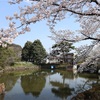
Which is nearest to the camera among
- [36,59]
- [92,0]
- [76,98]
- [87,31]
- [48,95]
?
[92,0]

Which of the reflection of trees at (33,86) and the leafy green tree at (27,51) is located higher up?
the leafy green tree at (27,51)

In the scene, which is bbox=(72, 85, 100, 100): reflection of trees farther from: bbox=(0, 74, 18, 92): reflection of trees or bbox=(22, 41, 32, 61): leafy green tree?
bbox=(22, 41, 32, 61): leafy green tree

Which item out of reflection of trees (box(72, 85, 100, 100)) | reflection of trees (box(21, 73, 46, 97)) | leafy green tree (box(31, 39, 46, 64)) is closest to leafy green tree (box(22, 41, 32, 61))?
leafy green tree (box(31, 39, 46, 64))

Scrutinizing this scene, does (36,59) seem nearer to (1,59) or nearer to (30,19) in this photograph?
(1,59)

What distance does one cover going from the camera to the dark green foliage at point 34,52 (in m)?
40.9

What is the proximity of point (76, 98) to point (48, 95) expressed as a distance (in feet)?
10.1

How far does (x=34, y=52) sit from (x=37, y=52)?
1.77 feet

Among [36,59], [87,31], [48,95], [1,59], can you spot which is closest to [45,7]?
[87,31]

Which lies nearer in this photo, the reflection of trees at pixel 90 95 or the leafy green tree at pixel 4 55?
the reflection of trees at pixel 90 95

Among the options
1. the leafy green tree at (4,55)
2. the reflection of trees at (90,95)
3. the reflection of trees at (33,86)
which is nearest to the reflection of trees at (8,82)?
the reflection of trees at (33,86)

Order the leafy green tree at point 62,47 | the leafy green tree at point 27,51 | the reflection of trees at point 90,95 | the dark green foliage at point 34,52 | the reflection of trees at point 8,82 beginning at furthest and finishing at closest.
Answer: the leafy green tree at point 27,51 → the dark green foliage at point 34,52 → the reflection of trees at point 8,82 → the reflection of trees at point 90,95 → the leafy green tree at point 62,47

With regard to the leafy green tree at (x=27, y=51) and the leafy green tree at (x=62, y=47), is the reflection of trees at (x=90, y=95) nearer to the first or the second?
the leafy green tree at (x=62, y=47)

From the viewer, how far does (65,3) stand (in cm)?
391

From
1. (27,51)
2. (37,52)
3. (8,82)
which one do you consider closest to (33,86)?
(8,82)
